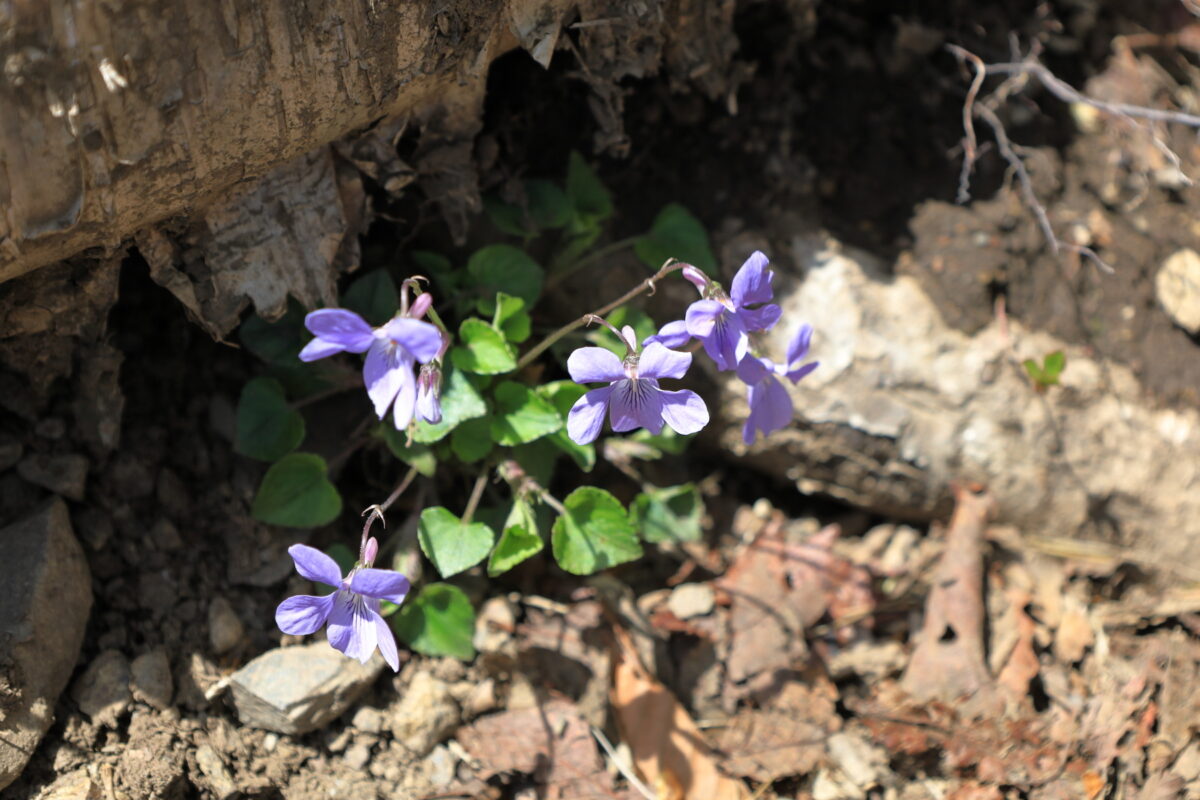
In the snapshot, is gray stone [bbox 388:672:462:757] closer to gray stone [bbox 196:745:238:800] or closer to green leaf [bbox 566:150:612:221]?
gray stone [bbox 196:745:238:800]

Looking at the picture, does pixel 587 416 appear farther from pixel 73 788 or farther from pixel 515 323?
pixel 73 788

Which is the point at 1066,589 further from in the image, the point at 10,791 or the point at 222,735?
the point at 10,791

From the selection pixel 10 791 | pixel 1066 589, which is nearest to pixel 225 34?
pixel 10 791

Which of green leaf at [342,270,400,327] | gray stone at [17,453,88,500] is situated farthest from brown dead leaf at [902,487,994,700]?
gray stone at [17,453,88,500]

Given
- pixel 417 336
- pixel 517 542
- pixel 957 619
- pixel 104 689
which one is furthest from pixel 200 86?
pixel 957 619

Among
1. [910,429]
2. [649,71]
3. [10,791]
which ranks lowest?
[910,429]
